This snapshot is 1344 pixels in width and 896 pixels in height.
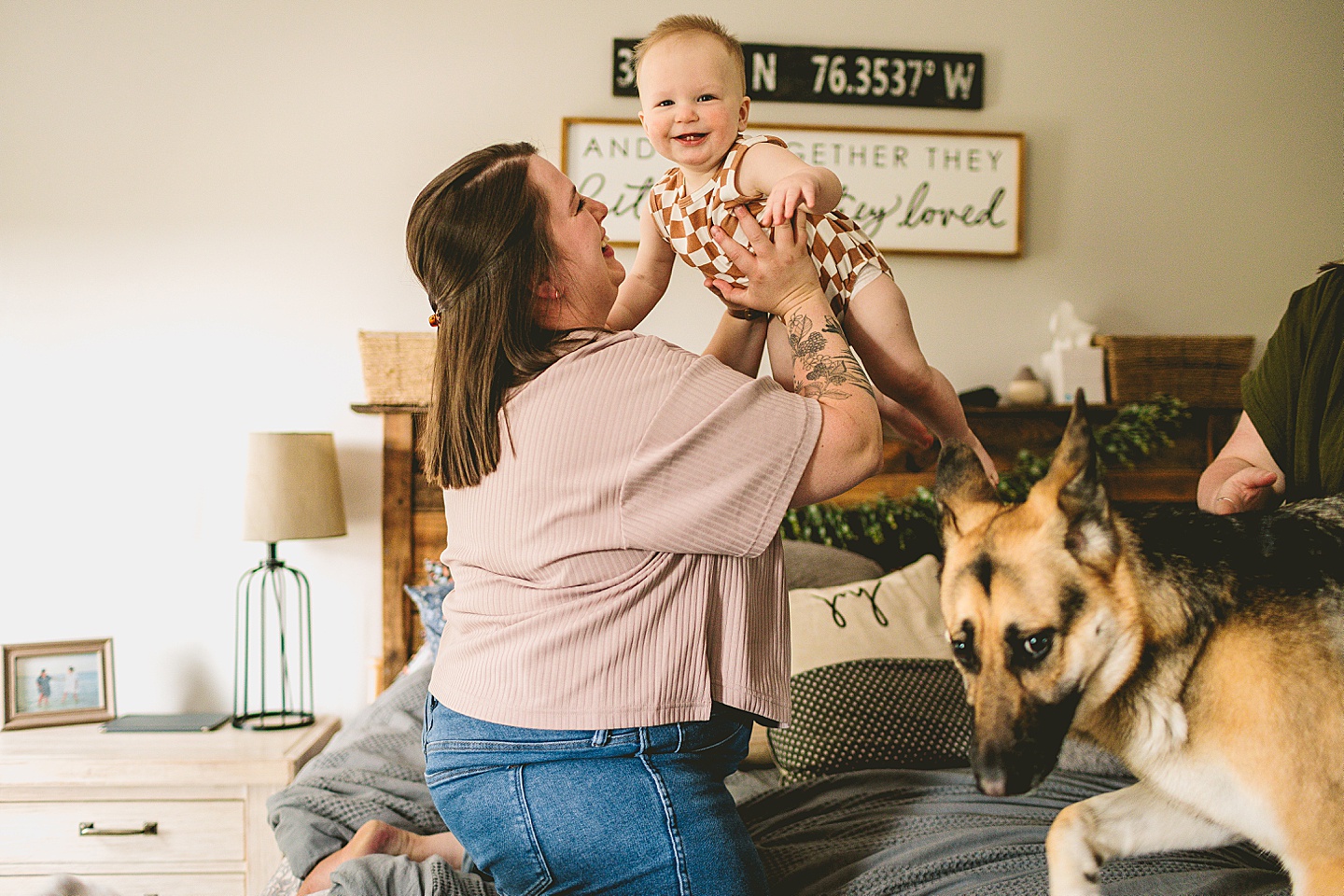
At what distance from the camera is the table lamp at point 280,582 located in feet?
8.72

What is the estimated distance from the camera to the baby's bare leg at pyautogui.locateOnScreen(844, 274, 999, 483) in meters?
1.38

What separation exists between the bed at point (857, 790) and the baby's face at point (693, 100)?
979 mm

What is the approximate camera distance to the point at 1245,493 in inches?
47.9

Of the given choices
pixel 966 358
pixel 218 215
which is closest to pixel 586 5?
pixel 218 215

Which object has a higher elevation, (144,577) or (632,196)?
(632,196)

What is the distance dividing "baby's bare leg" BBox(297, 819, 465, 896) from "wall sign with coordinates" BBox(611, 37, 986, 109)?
232 cm

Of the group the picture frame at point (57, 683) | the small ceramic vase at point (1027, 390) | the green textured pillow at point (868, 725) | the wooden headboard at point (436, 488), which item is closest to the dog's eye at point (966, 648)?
the green textured pillow at point (868, 725)

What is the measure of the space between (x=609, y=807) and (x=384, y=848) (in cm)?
70

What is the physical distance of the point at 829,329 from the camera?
1145 mm

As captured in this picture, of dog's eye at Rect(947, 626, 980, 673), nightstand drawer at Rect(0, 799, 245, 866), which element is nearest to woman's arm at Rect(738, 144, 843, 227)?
dog's eye at Rect(947, 626, 980, 673)

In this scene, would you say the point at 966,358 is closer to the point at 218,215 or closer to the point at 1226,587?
the point at 1226,587

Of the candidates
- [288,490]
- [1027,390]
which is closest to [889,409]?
[1027,390]

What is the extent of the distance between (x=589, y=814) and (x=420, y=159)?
2.52 m

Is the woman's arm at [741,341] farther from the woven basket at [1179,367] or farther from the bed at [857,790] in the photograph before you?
the woven basket at [1179,367]
